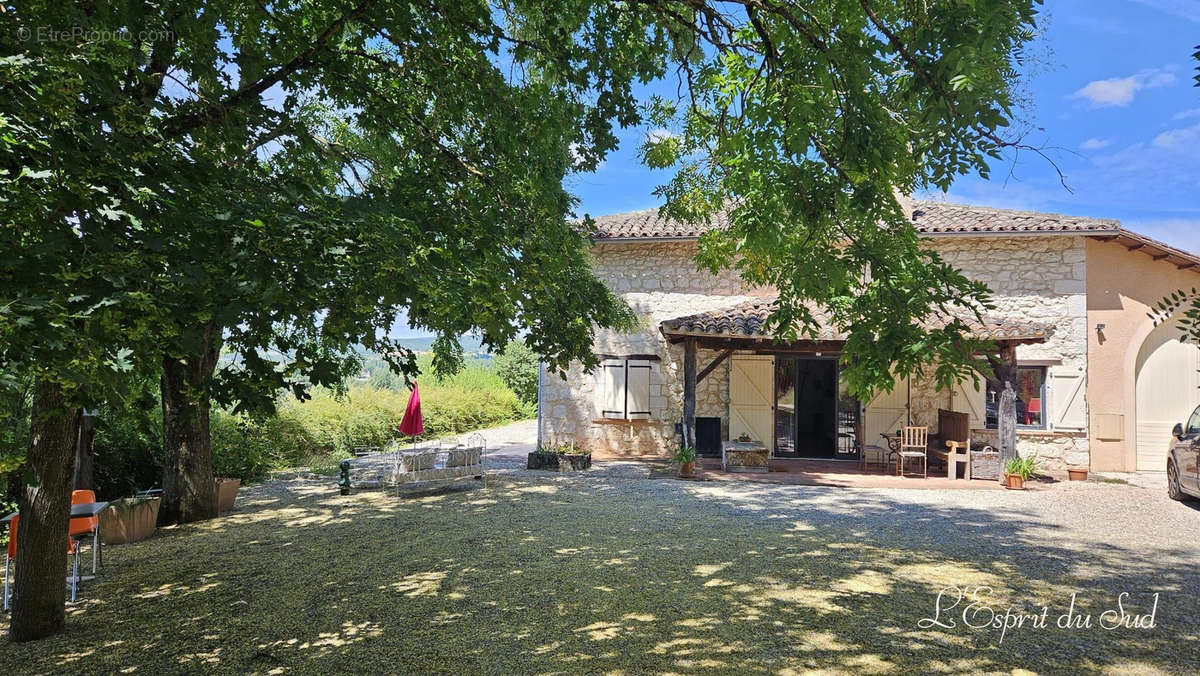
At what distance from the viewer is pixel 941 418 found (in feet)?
38.8

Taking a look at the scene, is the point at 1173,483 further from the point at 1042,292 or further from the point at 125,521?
the point at 125,521

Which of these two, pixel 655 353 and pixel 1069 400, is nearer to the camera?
pixel 1069 400

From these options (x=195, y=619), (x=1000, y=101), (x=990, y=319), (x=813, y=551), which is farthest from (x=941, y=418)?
(x=195, y=619)

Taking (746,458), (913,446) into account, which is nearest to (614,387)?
(746,458)

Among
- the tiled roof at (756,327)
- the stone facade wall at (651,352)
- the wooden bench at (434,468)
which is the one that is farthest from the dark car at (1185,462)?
the wooden bench at (434,468)

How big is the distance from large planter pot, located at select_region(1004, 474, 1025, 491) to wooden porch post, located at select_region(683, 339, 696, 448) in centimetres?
488

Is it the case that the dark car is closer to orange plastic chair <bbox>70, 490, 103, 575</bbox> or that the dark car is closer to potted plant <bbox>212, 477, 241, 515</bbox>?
orange plastic chair <bbox>70, 490, 103, 575</bbox>

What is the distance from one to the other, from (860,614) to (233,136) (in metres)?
5.14

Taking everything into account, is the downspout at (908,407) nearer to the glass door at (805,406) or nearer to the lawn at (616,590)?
the glass door at (805,406)

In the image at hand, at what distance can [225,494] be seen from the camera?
829 centimetres

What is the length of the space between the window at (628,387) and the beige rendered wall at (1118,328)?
8.07 m

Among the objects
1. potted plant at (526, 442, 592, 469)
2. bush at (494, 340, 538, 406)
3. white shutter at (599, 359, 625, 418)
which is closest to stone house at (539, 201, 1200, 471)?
white shutter at (599, 359, 625, 418)

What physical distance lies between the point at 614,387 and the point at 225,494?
6958mm

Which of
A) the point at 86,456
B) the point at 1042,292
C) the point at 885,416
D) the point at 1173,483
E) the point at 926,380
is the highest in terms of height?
the point at 1042,292
